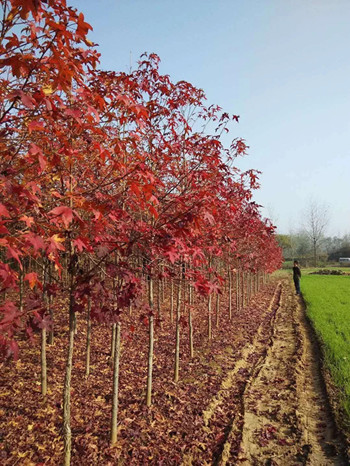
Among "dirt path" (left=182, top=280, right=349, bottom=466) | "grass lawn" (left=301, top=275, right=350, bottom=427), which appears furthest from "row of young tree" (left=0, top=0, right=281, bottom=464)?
"grass lawn" (left=301, top=275, right=350, bottom=427)

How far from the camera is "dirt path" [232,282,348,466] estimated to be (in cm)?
389

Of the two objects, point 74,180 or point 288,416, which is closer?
point 74,180

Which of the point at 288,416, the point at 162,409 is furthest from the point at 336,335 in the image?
the point at 162,409

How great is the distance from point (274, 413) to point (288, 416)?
224 millimetres

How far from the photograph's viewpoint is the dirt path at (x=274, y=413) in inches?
152

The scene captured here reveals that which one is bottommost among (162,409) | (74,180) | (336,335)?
(162,409)

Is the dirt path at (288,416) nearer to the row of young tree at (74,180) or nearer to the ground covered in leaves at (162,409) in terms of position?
the ground covered in leaves at (162,409)

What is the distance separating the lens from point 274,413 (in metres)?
4.95

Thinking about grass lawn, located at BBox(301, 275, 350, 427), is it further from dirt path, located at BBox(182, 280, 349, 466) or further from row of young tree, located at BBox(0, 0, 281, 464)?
row of young tree, located at BBox(0, 0, 281, 464)

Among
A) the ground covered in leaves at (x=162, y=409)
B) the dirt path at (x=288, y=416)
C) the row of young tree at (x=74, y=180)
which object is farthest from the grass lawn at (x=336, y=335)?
the row of young tree at (x=74, y=180)

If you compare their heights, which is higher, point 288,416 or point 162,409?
point 162,409

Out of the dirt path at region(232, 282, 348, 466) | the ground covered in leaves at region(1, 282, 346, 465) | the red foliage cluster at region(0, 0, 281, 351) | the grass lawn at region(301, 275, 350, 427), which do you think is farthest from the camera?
the grass lawn at region(301, 275, 350, 427)

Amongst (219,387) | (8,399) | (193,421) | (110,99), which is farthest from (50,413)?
(110,99)

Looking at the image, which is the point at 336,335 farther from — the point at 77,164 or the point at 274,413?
the point at 77,164
